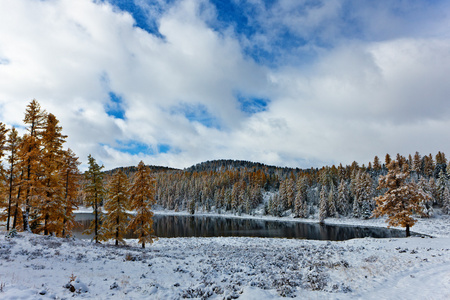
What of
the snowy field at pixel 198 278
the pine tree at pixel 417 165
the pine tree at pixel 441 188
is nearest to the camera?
the snowy field at pixel 198 278

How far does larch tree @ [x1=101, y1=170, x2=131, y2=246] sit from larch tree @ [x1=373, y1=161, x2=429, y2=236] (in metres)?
37.2

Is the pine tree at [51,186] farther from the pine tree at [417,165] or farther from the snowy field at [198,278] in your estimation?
the pine tree at [417,165]

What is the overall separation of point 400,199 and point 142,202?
36.9m

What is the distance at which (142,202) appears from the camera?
3014 cm

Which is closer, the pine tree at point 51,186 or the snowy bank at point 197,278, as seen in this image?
the snowy bank at point 197,278

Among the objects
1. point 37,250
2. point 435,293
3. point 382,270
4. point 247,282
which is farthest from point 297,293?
point 37,250

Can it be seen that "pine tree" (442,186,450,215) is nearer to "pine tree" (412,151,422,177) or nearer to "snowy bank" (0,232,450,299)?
"pine tree" (412,151,422,177)

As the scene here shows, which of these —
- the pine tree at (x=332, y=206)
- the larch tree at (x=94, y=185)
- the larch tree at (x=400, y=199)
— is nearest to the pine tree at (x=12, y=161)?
the larch tree at (x=94, y=185)

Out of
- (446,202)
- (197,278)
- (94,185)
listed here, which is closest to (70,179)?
(94,185)

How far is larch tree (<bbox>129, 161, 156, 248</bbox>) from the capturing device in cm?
2942

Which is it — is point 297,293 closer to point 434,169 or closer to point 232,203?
point 232,203

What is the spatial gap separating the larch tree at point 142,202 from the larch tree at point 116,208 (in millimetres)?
1099

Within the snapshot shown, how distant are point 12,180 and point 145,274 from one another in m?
22.4

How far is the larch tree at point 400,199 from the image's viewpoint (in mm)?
31781
